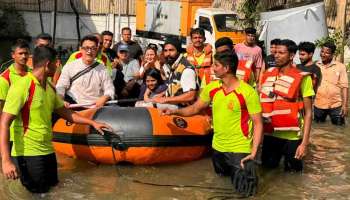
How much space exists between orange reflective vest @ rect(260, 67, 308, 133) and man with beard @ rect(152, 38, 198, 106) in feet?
2.70

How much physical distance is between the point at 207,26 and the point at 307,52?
365 inches

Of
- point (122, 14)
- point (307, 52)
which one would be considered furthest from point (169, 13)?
point (307, 52)

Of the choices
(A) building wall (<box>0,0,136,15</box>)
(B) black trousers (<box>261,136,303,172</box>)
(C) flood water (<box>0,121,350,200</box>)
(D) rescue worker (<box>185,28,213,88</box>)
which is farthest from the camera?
(A) building wall (<box>0,0,136,15</box>)

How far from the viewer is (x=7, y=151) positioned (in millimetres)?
4367

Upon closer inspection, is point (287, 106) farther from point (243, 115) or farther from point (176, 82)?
point (176, 82)

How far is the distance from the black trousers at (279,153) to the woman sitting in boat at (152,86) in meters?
1.44

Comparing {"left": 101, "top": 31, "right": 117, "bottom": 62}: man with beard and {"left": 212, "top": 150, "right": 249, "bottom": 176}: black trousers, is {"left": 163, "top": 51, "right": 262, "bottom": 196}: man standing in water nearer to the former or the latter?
{"left": 212, "top": 150, "right": 249, "bottom": 176}: black trousers

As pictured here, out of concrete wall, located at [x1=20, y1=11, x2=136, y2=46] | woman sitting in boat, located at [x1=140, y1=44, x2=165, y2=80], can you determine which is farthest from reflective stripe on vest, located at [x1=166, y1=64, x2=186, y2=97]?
concrete wall, located at [x1=20, y1=11, x2=136, y2=46]

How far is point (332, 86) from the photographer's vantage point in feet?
29.9

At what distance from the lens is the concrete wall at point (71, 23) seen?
78.5 ft

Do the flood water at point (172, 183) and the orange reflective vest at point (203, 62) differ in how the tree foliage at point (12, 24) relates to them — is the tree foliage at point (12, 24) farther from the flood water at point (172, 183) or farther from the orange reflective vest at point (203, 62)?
the flood water at point (172, 183)

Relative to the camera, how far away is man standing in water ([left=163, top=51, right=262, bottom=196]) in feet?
16.8

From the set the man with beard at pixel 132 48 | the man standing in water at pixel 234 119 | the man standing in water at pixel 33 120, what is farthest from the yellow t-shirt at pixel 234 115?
the man with beard at pixel 132 48

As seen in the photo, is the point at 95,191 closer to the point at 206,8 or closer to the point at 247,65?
the point at 247,65
